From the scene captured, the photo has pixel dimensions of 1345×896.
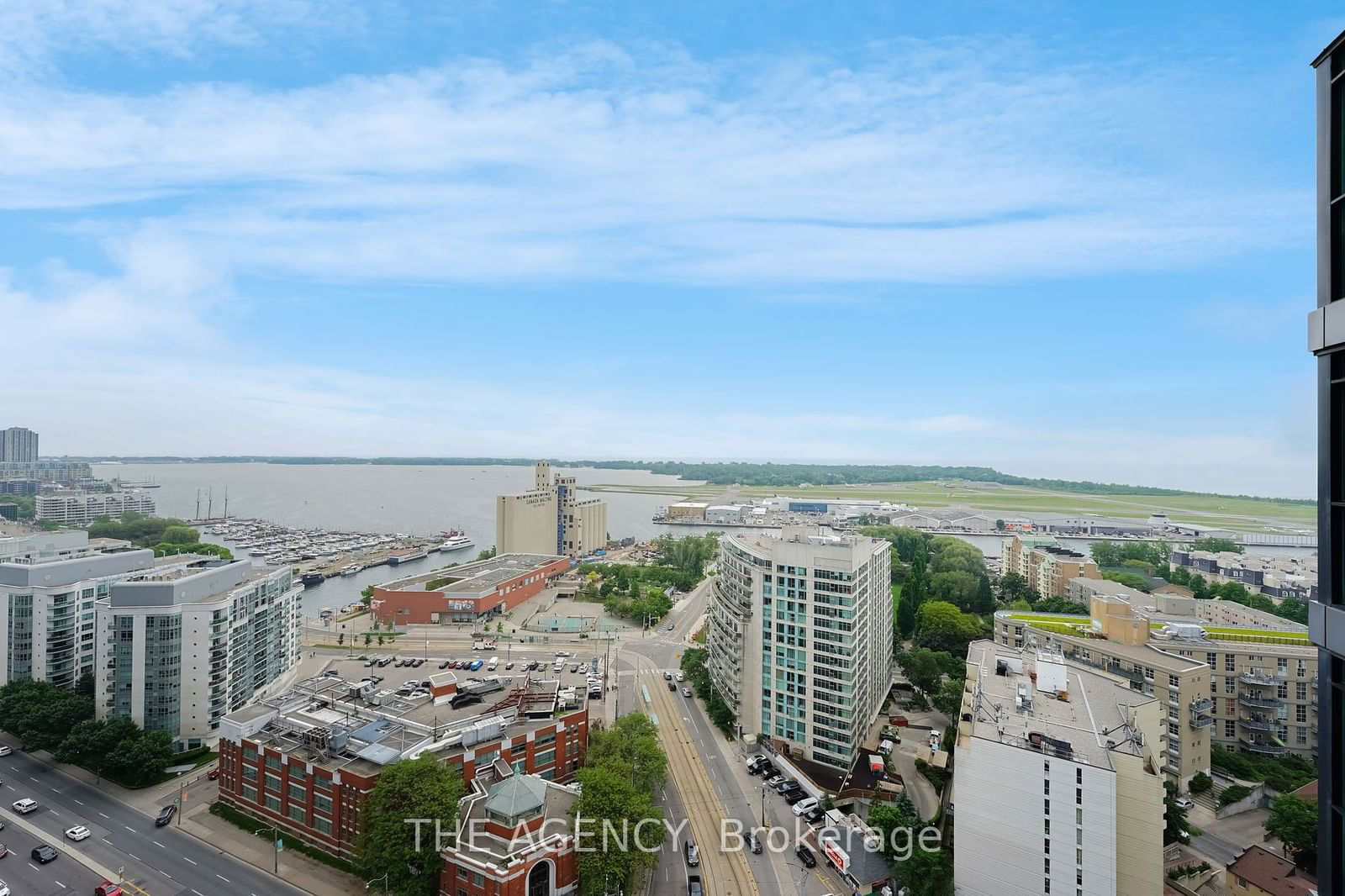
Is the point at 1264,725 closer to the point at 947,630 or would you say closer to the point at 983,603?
the point at 947,630

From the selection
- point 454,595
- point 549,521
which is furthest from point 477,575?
point 549,521

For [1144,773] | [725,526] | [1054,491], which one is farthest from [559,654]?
[1054,491]

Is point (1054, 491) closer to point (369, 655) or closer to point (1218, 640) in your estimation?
point (1218, 640)

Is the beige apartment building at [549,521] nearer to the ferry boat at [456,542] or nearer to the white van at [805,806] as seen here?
the ferry boat at [456,542]

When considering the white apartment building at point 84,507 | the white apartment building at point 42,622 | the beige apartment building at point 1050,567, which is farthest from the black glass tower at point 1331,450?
the white apartment building at point 84,507

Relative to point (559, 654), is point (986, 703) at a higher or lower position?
higher

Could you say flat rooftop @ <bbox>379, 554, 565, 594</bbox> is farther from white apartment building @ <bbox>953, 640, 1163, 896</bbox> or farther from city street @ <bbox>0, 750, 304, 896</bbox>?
white apartment building @ <bbox>953, 640, 1163, 896</bbox>
